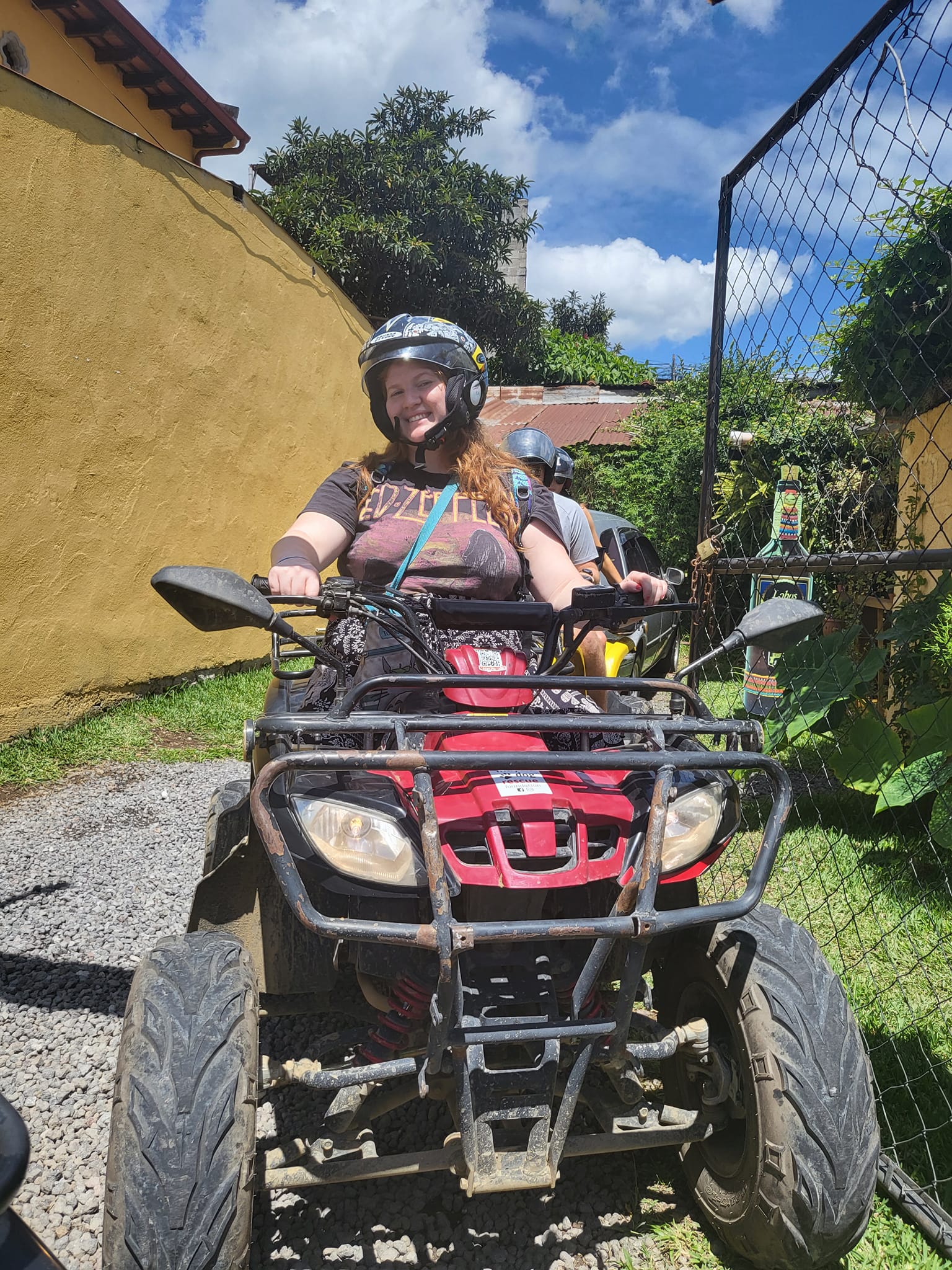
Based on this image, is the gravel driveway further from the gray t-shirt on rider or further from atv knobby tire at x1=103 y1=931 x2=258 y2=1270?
the gray t-shirt on rider

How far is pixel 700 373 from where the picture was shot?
12758 millimetres

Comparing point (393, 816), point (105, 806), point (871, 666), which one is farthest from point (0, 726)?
point (871, 666)

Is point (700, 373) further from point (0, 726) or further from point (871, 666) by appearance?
point (0, 726)

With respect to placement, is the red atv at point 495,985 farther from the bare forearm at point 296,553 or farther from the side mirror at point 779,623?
the bare forearm at point 296,553

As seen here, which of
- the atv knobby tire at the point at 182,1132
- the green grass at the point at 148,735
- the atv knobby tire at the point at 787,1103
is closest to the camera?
the atv knobby tire at the point at 182,1132

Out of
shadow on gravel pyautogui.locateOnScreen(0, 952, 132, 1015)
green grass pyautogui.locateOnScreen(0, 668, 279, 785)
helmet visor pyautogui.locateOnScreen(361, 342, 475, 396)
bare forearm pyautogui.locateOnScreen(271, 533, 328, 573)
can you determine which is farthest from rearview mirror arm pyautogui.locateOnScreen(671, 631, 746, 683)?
green grass pyautogui.locateOnScreen(0, 668, 279, 785)

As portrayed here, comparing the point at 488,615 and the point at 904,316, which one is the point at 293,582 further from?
the point at 904,316

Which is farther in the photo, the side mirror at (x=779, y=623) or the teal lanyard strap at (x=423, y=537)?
the teal lanyard strap at (x=423, y=537)

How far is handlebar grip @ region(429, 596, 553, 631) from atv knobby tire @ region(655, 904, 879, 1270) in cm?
84

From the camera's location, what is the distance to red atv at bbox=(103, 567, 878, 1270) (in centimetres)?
159

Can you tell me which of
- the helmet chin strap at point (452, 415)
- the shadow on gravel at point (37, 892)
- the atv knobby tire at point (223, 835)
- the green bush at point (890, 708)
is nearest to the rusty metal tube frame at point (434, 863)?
the atv knobby tire at point (223, 835)

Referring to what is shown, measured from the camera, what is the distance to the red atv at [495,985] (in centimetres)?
159

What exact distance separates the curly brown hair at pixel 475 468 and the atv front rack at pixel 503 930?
3.64 feet

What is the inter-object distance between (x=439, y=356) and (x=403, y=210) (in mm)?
12304
